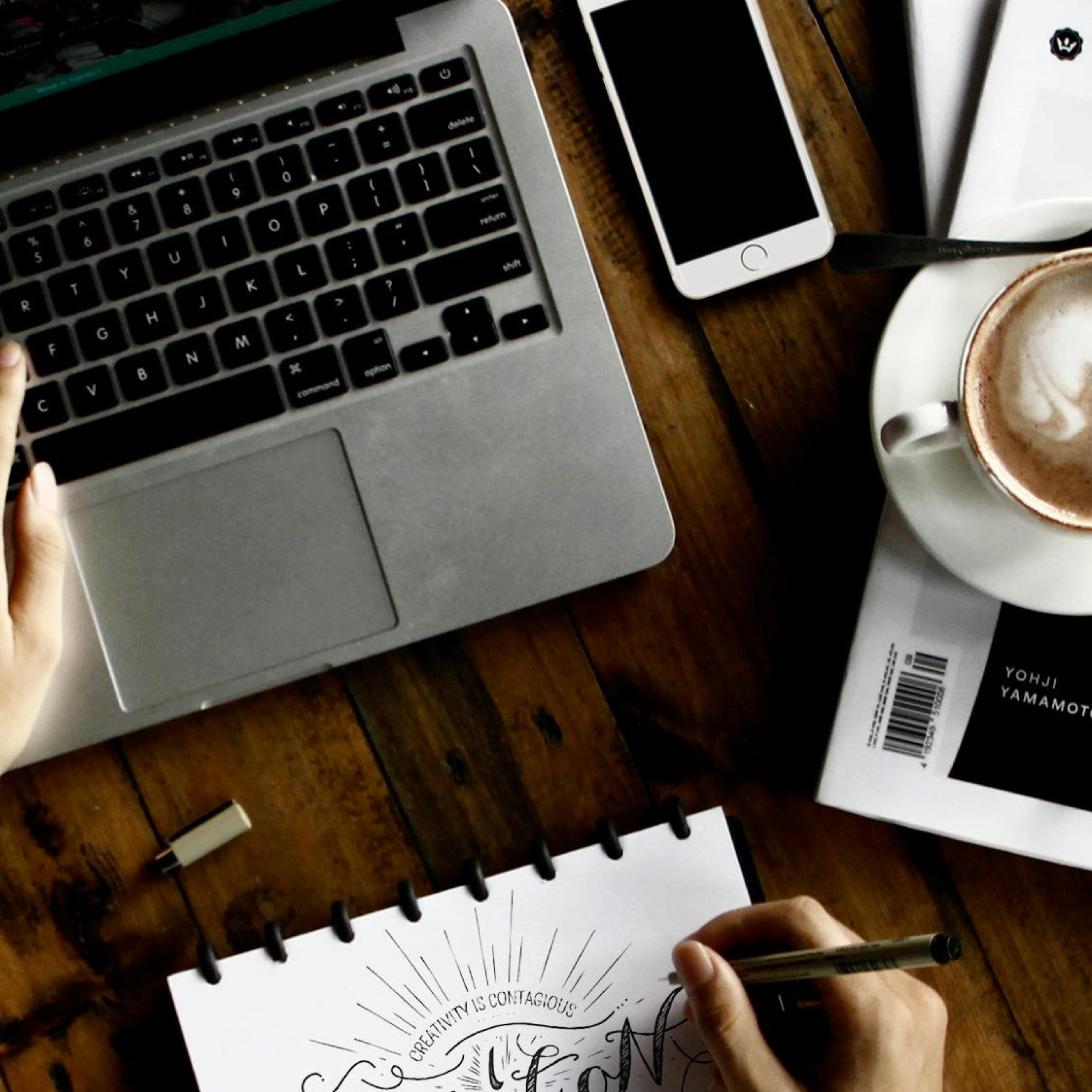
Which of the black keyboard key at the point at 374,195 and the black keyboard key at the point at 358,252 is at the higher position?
the black keyboard key at the point at 374,195

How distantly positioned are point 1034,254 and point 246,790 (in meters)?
0.52

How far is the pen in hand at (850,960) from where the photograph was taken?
413 millimetres

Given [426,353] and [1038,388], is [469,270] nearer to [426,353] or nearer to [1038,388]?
[426,353]

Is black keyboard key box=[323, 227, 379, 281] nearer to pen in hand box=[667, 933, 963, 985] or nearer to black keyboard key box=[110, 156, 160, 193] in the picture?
black keyboard key box=[110, 156, 160, 193]

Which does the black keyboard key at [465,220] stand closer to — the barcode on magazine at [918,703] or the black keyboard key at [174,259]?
the black keyboard key at [174,259]

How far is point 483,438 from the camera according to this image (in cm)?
60

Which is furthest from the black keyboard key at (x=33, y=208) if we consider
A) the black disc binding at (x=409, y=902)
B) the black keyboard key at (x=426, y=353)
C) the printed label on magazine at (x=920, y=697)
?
the printed label on magazine at (x=920, y=697)

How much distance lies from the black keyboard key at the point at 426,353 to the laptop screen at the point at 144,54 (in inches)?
6.1

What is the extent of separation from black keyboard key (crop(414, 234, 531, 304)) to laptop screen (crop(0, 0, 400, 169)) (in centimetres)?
12

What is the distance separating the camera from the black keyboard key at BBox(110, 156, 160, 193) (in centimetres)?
60

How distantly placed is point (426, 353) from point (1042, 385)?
0.31m

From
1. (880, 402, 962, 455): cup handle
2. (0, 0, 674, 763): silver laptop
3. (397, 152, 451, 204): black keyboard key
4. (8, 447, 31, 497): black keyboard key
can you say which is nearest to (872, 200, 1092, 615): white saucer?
(880, 402, 962, 455): cup handle

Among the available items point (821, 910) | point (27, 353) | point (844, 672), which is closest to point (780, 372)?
point (844, 672)

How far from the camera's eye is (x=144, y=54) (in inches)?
21.9
